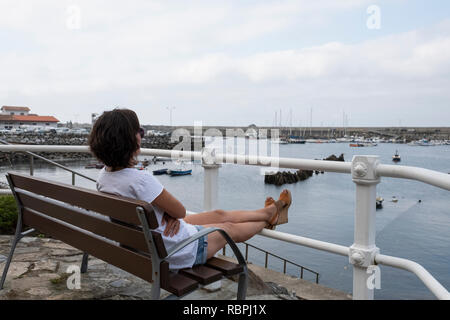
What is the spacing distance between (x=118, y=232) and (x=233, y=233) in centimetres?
91

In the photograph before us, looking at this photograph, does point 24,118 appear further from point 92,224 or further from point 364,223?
point 364,223

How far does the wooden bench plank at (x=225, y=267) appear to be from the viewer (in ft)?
6.79

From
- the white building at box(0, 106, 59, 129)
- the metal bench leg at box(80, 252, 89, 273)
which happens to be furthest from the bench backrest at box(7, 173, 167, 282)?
the white building at box(0, 106, 59, 129)

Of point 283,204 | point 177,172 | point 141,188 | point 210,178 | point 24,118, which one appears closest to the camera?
point 141,188

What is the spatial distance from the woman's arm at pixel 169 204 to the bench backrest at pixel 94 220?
7.4 inches

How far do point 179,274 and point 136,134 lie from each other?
743 millimetres

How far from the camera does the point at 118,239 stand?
6.25ft

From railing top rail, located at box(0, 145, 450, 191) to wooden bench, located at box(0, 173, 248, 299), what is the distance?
2.49 feet

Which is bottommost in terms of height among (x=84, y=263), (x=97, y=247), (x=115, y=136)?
(x=84, y=263)

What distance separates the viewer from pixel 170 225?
82.4 inches

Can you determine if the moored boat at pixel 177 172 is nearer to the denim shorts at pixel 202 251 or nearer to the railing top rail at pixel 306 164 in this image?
the railing top rail at pixel 306 164

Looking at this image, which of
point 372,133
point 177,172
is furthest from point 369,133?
point 177,172

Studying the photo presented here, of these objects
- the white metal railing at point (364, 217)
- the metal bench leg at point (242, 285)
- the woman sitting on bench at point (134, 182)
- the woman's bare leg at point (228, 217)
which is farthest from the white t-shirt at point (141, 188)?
the white metal railing at point (364, 217)
